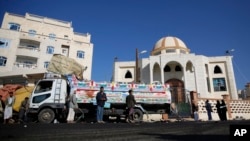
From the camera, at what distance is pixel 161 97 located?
482 inches

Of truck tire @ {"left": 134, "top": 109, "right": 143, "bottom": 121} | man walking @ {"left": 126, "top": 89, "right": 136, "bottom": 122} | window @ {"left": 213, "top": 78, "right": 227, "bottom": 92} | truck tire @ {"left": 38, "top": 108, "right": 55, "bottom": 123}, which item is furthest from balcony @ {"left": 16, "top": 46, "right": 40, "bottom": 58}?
window @ {"left": 213, "top": 78, "right": 227, "bottom": 92}

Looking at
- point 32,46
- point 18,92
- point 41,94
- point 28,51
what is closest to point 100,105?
point 41,94

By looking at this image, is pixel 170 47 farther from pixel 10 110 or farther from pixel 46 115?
pixel 10 110

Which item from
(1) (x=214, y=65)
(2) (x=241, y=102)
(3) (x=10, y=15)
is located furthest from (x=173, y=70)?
(3) (x=10, y=15)

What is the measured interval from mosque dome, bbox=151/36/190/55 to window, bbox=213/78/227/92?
6782 millimetres

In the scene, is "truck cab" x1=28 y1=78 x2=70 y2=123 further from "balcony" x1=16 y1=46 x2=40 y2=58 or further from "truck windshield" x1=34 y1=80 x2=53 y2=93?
"balcony" x1=16 y1=46 x2=40 y2=58

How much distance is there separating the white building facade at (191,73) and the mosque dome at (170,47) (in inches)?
119

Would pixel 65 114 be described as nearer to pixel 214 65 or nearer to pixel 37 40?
pixel 37 40

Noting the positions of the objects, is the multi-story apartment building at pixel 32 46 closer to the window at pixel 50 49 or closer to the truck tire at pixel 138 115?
the window at pixel 50 49

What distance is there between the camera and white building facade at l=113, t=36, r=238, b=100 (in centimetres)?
2578

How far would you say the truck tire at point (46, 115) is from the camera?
9.48m

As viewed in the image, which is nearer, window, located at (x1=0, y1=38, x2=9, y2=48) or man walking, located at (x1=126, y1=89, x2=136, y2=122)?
man walking, located at (x1=126, y1=89, x2=136, y2=122)

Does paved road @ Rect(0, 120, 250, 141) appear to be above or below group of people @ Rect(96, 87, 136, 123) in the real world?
below

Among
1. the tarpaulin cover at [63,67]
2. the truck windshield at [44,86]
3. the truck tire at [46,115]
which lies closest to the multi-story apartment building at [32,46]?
the tarpaulin cover at [63,67]
